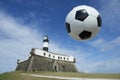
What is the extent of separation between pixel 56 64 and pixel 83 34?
4876 cm

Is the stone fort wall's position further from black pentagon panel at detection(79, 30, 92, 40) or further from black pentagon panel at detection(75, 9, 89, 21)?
black pentagon panel at detection(75, 9, 89, 21)

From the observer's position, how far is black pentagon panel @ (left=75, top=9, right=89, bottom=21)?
434 inches

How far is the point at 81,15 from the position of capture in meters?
11.2

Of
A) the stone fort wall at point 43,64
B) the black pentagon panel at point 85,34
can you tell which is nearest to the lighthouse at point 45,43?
the stone fort wall at point 43,64

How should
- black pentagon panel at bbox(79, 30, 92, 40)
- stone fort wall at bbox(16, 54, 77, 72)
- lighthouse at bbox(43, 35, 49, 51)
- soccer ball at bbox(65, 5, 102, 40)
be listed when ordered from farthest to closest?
lighthouse at bbox(43, 35, 49, 51) < stone fort wall at bbox(16, 54, 77, 72) < black pentagon panel at bbox(79, 30, 92, 40) < soccer ball at bbox(65, 5, 102, 40)

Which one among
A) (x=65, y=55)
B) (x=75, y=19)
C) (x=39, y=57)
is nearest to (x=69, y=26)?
(x=75, y=19)

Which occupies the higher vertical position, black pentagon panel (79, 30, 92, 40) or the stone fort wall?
the stone fort wall

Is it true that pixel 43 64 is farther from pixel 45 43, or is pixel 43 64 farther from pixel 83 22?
pixel 83 22

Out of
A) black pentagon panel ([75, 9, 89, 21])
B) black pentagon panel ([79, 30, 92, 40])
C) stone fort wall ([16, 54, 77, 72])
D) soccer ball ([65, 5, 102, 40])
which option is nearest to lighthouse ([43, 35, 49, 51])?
stone fort wall ([16, 54, 77, 72])

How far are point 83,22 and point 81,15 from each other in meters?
0.57

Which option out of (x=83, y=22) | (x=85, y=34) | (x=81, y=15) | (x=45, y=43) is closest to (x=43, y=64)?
(x=45, y=43)

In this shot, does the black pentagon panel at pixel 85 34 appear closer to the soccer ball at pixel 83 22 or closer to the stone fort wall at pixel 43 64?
the soccer ball at pixel 83 22

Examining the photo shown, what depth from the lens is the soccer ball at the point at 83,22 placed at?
36.1ft

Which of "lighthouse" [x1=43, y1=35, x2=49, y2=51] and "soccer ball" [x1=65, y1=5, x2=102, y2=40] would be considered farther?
"lighthouse" [x1=43, y1=35, x2=49, y2=51]
